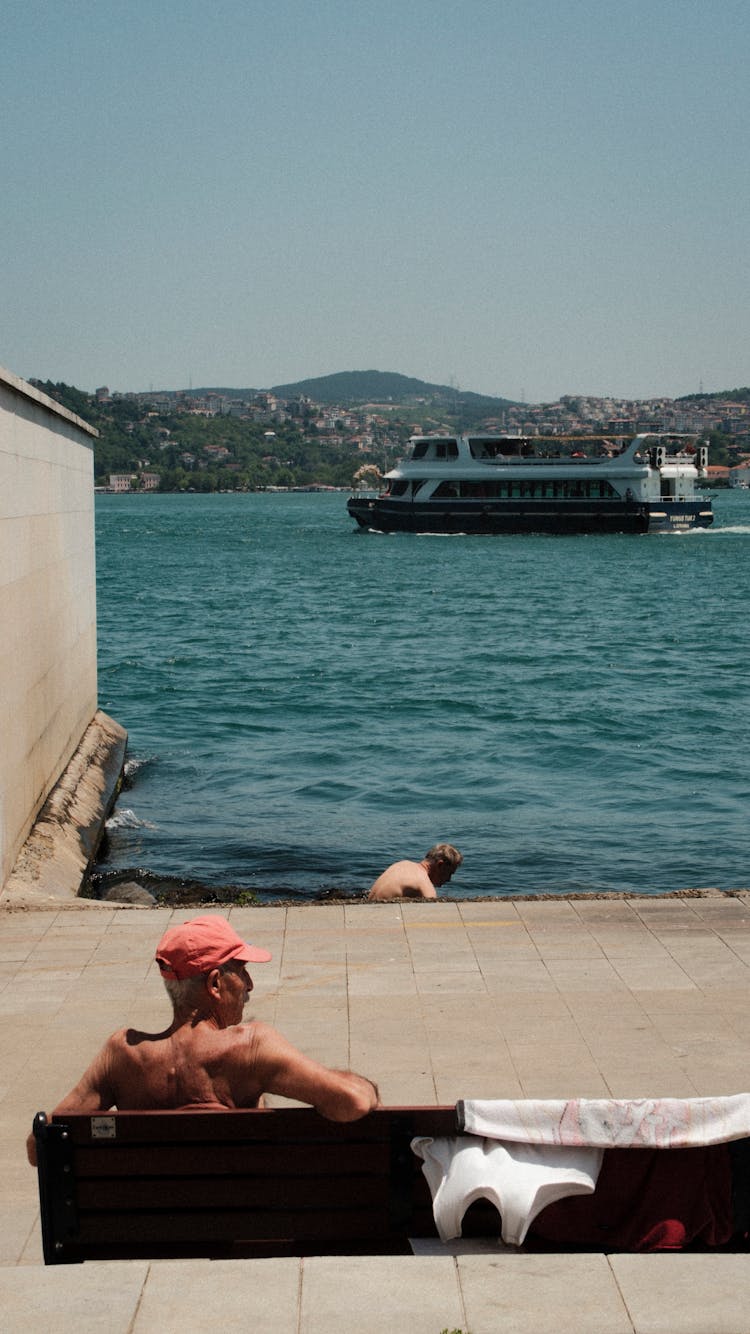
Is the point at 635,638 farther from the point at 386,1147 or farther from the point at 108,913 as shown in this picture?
the point at 386,1147

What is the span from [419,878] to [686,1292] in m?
6.20

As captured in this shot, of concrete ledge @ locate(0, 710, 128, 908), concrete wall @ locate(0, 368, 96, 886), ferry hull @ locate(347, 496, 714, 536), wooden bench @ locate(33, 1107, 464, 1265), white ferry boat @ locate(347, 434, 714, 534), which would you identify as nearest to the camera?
wooden bench @ locate(33, 1107, 464, 1265)

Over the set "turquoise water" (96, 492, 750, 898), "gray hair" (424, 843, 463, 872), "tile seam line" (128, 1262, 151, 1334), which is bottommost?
Answer: "turquoise water" (96, 492, 750, 898)

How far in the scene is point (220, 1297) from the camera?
12.3 feet

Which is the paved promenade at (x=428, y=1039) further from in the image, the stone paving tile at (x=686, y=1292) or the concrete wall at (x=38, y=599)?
the concrete wall at (x=38, y=599)

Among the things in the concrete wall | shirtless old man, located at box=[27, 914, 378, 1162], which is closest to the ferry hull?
the concrete wall

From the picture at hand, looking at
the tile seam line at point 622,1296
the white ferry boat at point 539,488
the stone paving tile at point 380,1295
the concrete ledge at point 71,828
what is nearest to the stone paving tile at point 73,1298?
the stone paving tile at point 380,1295

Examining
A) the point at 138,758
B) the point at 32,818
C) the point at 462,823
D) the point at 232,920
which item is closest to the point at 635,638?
the point at 138,758

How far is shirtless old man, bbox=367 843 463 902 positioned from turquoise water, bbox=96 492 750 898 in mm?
3952

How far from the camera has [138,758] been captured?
71.7ft

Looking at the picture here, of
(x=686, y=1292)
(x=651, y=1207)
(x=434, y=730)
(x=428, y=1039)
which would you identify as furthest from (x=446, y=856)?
(x=434, y=730)

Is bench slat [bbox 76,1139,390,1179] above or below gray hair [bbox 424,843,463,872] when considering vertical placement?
above

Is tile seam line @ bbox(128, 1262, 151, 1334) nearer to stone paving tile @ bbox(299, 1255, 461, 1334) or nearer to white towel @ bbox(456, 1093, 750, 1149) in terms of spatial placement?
stone paving tile @ bbox(299, 1255, 461, 1334)

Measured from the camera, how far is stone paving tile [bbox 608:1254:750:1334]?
3639 millimetres
